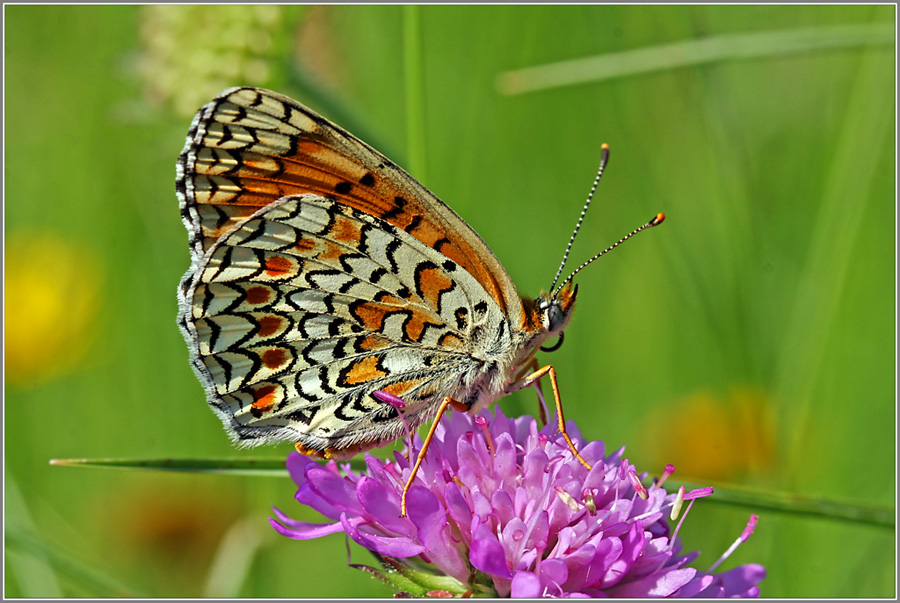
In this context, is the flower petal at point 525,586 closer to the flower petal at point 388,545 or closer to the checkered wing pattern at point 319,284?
the flower petal at point 388,545

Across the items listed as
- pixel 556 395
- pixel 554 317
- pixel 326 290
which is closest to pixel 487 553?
pixel 556 395

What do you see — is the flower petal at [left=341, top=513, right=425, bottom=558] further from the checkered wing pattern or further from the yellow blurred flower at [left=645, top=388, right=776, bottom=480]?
the yellow blurred flower at [left=645, top=388, right=776, bottom=480]

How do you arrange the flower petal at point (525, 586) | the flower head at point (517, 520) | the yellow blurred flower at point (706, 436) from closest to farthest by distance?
the flower petal at point (525, 586) → the flower head at point (517, 520) → the yellow blurred flower at point (706, 436)

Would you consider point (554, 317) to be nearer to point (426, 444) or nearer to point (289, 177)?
point (426, 444)

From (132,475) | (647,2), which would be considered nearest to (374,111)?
(647,2)

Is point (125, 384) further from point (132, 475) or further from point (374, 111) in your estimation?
point (374, 111)

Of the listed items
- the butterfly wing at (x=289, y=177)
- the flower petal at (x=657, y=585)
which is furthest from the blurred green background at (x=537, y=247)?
the flower petal at (x=657, y=585)
